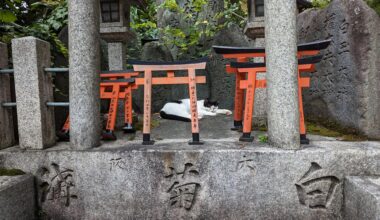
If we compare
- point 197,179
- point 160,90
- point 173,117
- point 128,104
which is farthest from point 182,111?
point 197,179

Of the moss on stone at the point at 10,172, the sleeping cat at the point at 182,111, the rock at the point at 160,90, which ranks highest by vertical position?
the rock at the point at 160,90

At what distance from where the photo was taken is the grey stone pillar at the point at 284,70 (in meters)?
2.99

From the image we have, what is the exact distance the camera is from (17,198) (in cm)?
293

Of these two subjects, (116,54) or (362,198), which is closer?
(362,198)

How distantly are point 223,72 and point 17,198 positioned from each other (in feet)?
19.5

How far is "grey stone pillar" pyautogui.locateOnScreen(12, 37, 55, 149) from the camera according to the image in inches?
128

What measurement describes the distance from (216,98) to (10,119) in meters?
5.37

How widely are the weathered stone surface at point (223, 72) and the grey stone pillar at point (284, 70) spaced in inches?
178

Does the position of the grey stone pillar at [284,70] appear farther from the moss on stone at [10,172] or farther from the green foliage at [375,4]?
the moss on stone at [10,172]

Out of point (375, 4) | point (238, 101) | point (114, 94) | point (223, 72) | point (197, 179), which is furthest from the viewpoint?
point (223, 72)

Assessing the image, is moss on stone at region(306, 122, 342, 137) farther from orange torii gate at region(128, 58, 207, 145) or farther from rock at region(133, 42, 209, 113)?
rock at region(133, 42, 209, 113)

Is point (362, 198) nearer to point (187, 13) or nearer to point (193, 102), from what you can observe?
point (193, 102)

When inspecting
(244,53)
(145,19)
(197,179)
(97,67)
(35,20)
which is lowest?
(197,179)

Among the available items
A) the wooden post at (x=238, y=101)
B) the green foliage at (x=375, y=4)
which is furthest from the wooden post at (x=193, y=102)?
the green foliage at (x=375, y=4)
